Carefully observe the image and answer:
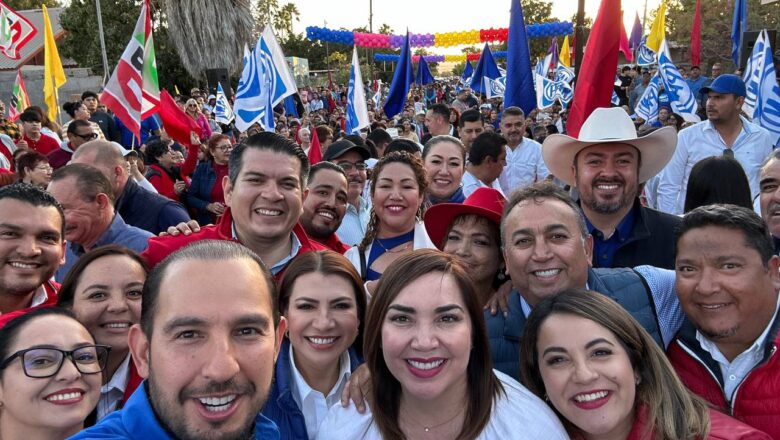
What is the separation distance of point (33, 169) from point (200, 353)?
555 centimetres

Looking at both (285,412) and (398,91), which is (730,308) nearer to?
(285,412)

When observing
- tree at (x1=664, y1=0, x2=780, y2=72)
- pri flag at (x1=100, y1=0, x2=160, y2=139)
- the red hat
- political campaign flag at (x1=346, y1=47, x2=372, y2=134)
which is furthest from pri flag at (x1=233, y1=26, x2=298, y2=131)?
tree at (x1=664, y1=0, x2=780, y2=72)

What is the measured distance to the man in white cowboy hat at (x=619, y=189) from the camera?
3.59 meters

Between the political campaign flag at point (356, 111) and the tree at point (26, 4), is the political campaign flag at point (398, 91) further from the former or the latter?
the tree at point (26, 4)

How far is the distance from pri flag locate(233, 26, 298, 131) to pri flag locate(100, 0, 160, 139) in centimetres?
114

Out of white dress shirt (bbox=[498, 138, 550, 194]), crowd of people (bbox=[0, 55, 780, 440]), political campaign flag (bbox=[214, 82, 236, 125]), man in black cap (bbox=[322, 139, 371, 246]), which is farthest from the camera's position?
political campaign flag (bbox=[214, 82, 236, 125])

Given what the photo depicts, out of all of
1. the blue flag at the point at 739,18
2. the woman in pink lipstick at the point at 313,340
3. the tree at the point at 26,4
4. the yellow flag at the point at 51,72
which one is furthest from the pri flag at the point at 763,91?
the tree at the point at 26,4

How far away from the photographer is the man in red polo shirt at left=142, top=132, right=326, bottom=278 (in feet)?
11.1

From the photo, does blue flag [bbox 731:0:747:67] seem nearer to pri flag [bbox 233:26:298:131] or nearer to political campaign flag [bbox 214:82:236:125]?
pri flag [bbox 233:26:298:131]

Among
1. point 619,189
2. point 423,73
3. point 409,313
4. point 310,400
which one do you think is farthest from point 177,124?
point 423,73

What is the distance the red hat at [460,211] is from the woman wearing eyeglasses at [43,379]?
176 centimetres

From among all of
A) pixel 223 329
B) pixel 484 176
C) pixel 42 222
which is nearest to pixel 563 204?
pixel 223 329

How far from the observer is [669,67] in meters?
9.39

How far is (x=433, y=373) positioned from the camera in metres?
2.12
